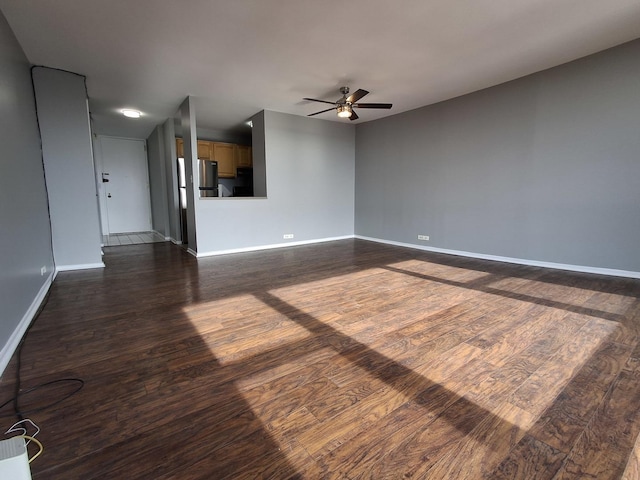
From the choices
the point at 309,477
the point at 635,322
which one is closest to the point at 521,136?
the point at 635,322

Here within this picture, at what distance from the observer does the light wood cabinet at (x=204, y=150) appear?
667 centimetres

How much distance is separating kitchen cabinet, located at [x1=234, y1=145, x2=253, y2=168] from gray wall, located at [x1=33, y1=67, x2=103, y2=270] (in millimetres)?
3568

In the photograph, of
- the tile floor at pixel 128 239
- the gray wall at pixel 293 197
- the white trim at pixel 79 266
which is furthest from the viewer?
the tile floor at pixel 128 239

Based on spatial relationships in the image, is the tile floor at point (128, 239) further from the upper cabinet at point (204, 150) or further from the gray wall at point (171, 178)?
the upper cabinet at point (204, 150)

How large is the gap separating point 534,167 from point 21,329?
18.7 ft

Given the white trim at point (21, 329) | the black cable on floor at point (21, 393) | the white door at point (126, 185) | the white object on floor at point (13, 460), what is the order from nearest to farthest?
the white object on floor at point (13, 460), the black cable on floor at point (21, 393), the white trim at point (21, 329), the white door at point (126, 185)

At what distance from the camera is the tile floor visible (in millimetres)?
6383

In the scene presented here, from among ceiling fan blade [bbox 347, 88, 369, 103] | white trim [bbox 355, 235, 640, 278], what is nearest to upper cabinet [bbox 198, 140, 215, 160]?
ceiling fan blade [bbox 347, 88, 369, 103]

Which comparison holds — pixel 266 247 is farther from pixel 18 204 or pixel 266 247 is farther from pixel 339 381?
pixel 339 381

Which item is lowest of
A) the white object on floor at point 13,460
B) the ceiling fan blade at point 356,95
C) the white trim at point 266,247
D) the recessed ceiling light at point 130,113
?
the white trim at point 266,247

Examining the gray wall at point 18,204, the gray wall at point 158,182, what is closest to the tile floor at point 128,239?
the gray wall at point 158,182

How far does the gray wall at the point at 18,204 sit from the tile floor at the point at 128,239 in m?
3.00

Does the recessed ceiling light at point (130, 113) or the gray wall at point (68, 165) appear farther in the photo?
the recessed ceiling light at point (130, 113)

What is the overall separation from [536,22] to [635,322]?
2.74 metres
